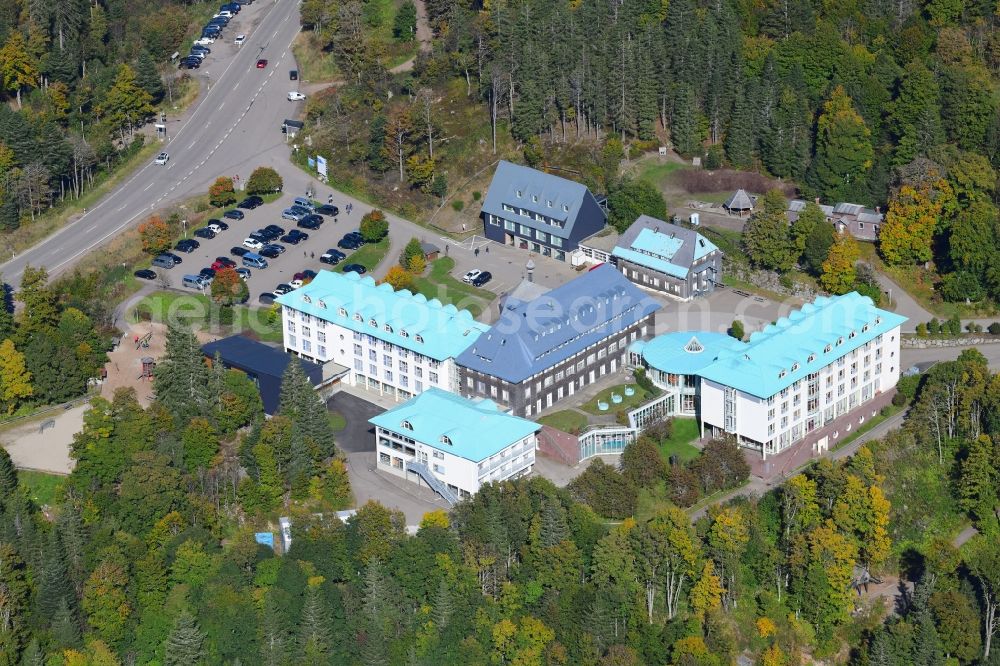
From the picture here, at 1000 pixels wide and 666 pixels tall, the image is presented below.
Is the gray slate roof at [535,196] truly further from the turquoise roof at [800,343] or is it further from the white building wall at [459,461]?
the white building wall at [459,461]

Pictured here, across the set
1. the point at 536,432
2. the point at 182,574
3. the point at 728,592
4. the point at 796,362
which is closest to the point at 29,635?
the point at 182,574

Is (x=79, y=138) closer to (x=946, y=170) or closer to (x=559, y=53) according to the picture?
(x=559, y=53)

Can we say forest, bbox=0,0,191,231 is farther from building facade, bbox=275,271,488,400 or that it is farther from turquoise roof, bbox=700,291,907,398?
turquoise roof, bbox=700,291,907,398

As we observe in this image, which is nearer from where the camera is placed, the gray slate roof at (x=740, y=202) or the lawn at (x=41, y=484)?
the lawn at (x=41, y=484)

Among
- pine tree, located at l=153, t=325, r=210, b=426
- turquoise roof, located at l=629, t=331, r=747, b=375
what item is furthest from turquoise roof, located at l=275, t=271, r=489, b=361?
turquoise roof, located at l=629, t=331, r=747, b=375

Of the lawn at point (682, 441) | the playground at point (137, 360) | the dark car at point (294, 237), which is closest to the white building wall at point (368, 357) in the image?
the playground at point (137, 360)

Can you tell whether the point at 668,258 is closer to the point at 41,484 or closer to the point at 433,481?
the point at 433,481

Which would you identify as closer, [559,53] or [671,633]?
[671,633]
